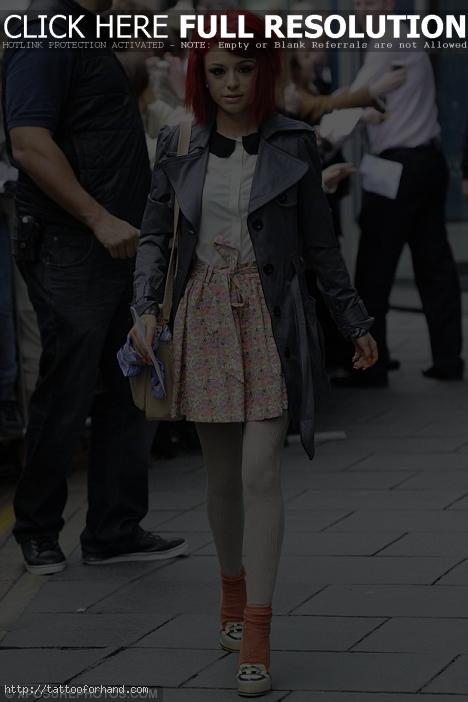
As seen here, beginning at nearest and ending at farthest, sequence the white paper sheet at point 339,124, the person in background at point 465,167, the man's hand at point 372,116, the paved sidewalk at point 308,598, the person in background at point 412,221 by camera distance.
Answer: the paved sidewalk at point 308,598 < the white paper sheet at point 339,124 < the man's hand at point 372,116 < the person in background at point 412,221 < the person in background at point 465,167

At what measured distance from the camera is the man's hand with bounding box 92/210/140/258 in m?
5.44

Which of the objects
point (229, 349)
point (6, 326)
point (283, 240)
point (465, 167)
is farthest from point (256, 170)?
point (465, 167)

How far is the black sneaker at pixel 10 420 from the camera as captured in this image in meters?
6.86

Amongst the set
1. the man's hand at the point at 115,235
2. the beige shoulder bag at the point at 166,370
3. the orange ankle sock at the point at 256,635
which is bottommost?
the orange ankle sock at the point at 256,635

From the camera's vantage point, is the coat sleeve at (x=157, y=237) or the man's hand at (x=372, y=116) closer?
the coat sleeve at (x=157, y=237)

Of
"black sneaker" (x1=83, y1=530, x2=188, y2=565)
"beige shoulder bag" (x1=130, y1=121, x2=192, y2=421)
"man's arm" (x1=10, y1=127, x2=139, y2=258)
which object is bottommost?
"black sneaker" (x1=83, y1=530, x2=188, y2=565)

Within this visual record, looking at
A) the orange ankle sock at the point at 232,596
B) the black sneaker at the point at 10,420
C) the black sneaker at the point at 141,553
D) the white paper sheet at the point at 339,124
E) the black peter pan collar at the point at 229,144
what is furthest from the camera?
the white paper sheet at the point at 339,124

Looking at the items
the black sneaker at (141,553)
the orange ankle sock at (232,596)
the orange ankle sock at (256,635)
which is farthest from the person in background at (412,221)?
the orange ankle sock at (256,635)

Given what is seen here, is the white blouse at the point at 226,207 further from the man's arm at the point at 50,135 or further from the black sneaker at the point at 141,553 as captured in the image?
the black sneaker at the point at 141,553

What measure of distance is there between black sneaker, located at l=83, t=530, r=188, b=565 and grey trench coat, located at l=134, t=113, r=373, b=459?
141 cm

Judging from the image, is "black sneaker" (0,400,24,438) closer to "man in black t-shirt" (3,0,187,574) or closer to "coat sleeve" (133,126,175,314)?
"man in black t-shirt" (3,0,187,574)

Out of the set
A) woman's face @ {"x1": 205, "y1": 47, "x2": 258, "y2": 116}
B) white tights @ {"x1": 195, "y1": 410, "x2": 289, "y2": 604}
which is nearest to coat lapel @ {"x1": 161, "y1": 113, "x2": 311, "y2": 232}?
woman's face @ {"x1": 205, "y1": 47, "x2": 258, "y2": 116}

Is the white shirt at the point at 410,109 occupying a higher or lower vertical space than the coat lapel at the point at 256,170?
higher

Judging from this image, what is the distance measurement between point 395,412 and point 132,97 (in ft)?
11.0
